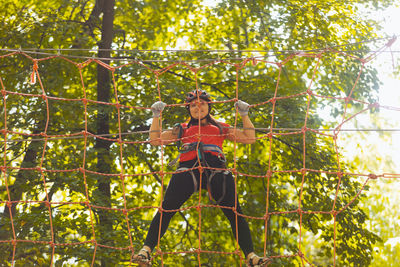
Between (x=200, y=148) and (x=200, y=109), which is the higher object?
(x=200, y=109)

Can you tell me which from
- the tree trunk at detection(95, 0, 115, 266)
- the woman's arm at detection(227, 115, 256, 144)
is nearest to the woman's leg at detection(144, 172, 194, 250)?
the woman's arm at detection(227, 115, 256, 144)

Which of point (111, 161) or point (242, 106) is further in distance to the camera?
point (111, 161)

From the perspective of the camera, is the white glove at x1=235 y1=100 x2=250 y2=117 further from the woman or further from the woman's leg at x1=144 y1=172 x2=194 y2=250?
the woman's leg at x1=144 y1=172 x2=194 y2=250

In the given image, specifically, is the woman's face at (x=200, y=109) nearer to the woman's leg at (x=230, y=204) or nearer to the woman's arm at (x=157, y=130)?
the woman's arm at (x=157, y=130)

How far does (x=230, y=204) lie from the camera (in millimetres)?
3422

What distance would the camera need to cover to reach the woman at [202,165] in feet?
11.0

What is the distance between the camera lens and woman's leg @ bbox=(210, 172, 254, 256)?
3377mm

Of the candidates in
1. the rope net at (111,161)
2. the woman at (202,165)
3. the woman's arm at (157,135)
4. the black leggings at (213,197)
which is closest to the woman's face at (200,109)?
the woman at (202,165)

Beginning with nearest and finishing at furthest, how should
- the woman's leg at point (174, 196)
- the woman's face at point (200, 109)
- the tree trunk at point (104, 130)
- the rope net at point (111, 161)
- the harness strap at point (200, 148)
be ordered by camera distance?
1. the woman's leg at point (174, 196)
2. the harness strap at point (200, 148)
3. the woman's face at point (200, 109)
4. the rope net at point (111, 161)
5. the tree trunk at point (104, 130)

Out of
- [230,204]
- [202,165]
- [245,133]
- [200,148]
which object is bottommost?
[230,204]

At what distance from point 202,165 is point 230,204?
0.33 meters

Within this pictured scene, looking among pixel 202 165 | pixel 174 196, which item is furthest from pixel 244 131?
pixel 174 196

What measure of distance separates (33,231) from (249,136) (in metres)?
3.14

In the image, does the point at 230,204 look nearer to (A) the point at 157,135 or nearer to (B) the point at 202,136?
(B) the point at 202,136
